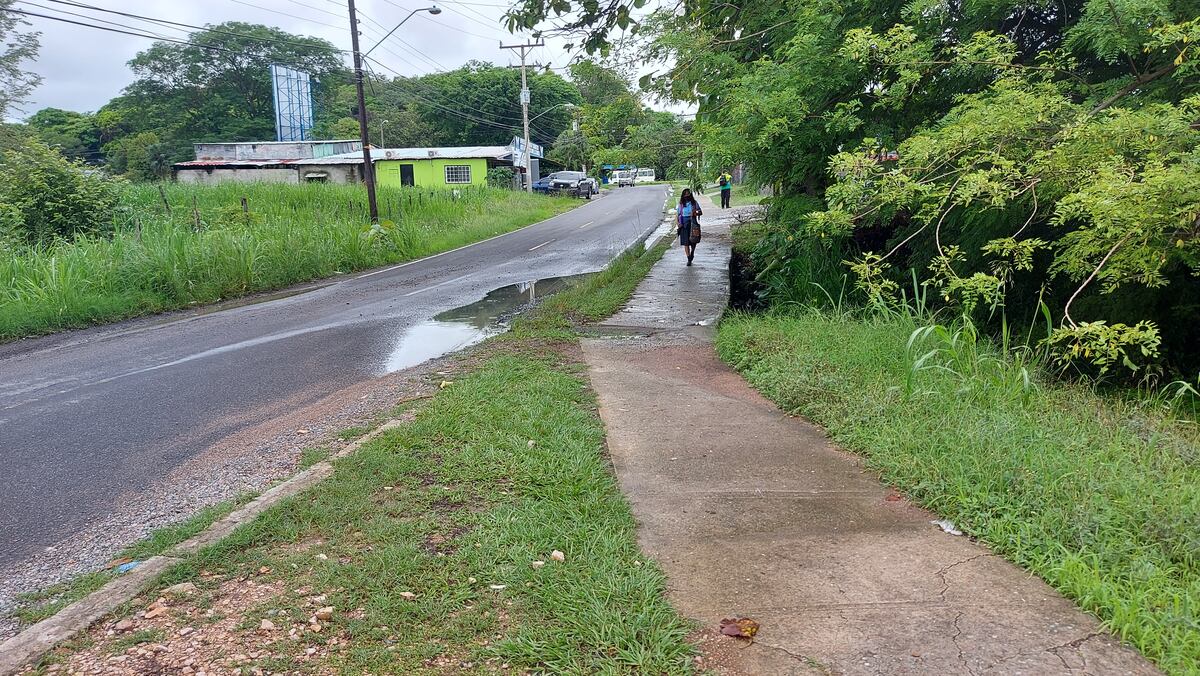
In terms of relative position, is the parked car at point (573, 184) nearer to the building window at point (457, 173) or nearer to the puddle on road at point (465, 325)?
the building window at point (457, 173)

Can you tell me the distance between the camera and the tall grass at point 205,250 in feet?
38.8

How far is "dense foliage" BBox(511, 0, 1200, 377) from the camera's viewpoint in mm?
5273

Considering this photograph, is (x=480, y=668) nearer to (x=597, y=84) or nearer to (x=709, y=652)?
(x=709, y=652)

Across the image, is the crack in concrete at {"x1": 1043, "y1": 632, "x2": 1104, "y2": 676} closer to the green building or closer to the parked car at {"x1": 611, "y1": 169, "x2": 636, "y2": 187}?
the green building

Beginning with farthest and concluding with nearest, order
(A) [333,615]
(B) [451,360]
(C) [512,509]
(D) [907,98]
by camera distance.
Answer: (D) [907,98] < (B) [451,360] < (C) [512,509] < (A) [333,615]

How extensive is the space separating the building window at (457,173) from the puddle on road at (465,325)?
33852mm

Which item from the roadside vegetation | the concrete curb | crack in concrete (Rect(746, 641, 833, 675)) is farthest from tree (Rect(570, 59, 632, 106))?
crack in concrete (Rect(746, 641, 833, 675))

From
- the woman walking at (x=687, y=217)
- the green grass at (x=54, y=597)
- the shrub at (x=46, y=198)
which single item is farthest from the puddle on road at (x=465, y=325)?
the shrub at (x=46, y=198)

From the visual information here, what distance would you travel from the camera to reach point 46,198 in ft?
48.1

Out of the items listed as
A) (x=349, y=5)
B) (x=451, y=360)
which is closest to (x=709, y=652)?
(x=451, y=360)

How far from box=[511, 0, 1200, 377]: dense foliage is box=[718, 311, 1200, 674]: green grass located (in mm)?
499

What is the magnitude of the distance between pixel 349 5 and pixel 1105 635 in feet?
71.5

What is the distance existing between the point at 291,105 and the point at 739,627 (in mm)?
74618

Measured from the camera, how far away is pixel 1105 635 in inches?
108
